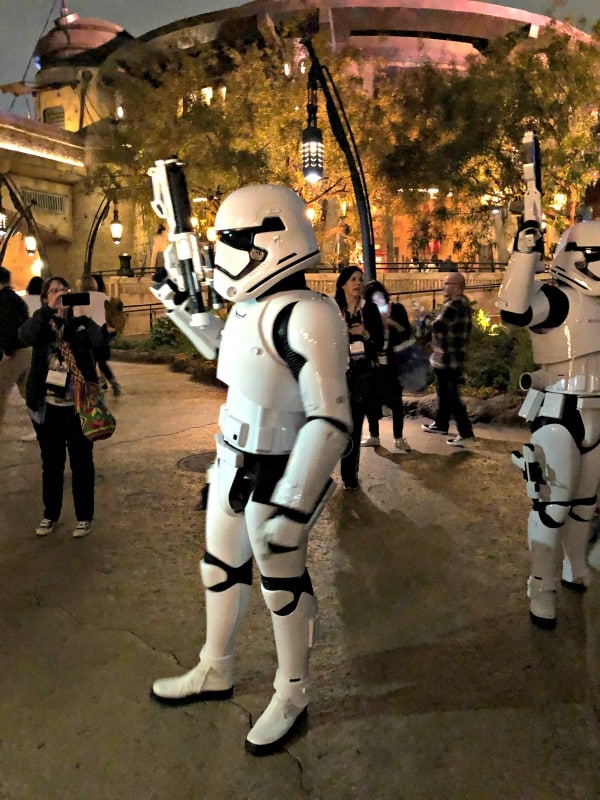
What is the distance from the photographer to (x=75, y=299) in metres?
4.30

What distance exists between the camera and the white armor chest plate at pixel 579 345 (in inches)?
127

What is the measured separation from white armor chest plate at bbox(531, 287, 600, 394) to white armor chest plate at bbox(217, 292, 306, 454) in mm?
1507

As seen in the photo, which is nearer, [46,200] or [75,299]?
[75,299]

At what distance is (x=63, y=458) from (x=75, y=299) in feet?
3.44

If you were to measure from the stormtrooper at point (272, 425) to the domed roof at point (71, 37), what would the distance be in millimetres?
41810

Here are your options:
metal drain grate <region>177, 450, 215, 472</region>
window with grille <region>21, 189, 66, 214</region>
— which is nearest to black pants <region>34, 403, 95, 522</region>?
metal drain grate <region>177, 450, 215, 472</region>

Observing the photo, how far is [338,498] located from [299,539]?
10.0 feet

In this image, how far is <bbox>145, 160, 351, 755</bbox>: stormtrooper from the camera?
2.23 metres

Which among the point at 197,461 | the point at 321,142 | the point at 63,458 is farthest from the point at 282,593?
the point at 321,142

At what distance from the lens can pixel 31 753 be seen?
7.87ft

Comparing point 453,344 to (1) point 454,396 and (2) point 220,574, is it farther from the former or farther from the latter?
(2) point 220,574

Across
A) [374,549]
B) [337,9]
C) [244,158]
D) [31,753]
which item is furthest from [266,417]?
[337,9]

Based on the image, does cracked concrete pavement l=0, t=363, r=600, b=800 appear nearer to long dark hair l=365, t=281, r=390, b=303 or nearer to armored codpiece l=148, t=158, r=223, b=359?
armored codpiece l=148, t=158, r=223, b=359

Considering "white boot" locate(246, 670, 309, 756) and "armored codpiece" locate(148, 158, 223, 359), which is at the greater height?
"armored codpiece" locate(148, 158, 223, 359)
